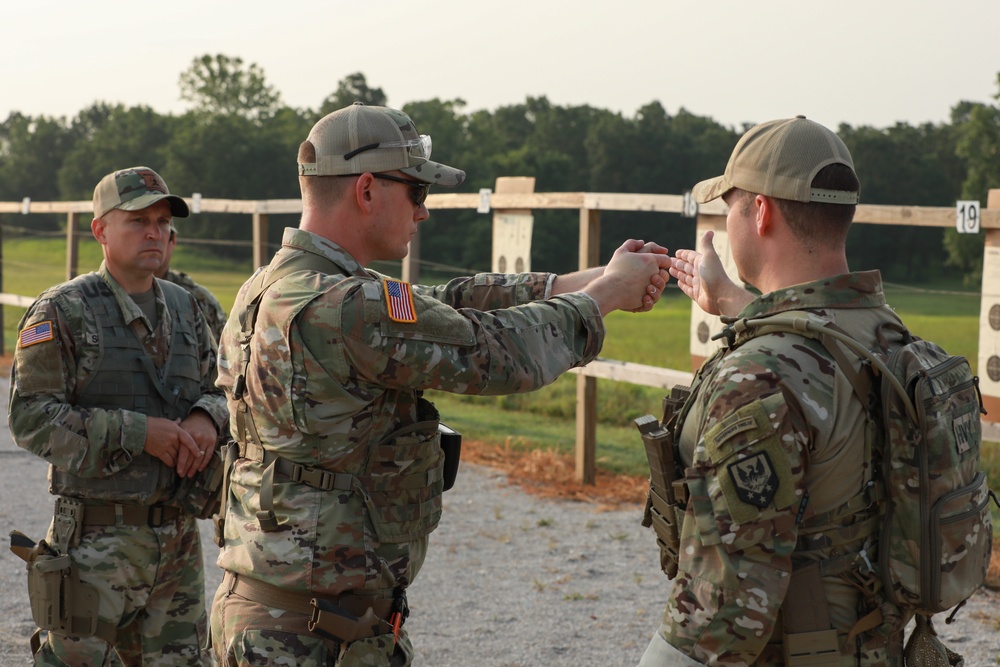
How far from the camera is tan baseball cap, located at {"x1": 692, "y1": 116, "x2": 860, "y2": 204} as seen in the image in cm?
244

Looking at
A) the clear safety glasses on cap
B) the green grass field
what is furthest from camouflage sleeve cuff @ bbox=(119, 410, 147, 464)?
the green grass field

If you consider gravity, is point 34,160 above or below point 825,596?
above

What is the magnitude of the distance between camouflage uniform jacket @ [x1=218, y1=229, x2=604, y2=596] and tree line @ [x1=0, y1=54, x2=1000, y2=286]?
38304mm

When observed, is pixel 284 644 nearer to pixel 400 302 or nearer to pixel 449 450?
pixel 449 450

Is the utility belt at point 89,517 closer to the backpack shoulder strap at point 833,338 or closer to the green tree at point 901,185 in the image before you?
the backpack shoulder strap at point 833,338

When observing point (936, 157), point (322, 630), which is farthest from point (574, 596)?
point (936, 157)

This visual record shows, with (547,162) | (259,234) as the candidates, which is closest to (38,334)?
(259,234)

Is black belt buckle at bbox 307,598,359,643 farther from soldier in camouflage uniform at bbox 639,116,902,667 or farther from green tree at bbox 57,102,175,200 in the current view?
green tree at bbox 57,102,175,200

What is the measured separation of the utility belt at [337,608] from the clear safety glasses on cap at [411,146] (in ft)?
3.93

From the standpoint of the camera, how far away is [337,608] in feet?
9.21

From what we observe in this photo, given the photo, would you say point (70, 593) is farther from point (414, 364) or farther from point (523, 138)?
point (523, 138)

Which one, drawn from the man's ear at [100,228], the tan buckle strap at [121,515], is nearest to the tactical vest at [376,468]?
the tan buckle strap at [121,515]

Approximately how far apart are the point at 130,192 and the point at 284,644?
2.46 m

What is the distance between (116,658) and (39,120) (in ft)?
264
